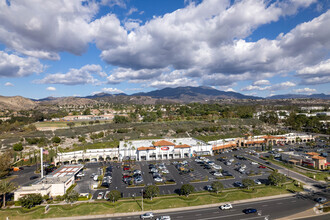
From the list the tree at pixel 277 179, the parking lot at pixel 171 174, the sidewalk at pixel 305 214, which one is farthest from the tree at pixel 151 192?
the tree at pixel 277 179

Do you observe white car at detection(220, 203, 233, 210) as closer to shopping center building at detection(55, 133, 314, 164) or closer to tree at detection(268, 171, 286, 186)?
tree at detection(268, 171, 286, 186)

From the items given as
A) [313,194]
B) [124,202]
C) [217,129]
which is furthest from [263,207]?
[217,129]

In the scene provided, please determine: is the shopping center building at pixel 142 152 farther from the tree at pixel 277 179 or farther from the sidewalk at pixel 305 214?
the sidewalk at pixel 305 214

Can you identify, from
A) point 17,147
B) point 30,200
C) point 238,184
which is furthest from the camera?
point 17,147

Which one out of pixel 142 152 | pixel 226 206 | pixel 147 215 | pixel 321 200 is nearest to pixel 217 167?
pixel 226 206

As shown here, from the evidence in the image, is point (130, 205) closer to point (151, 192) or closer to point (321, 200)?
point (151, 192)
